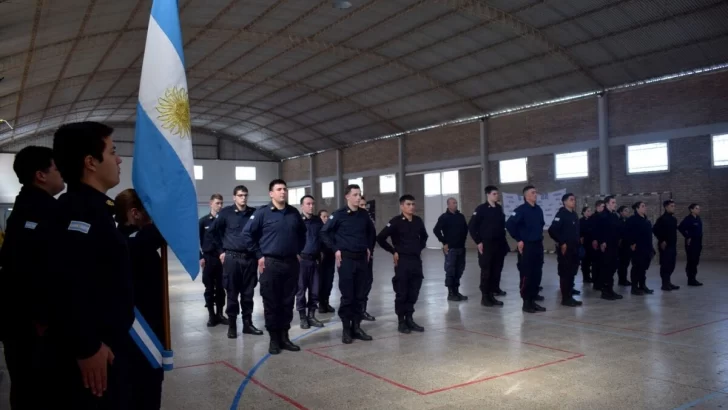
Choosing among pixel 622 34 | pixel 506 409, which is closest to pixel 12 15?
pixel 506 409

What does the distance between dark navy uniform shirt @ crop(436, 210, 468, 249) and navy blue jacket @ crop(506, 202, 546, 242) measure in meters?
1.52

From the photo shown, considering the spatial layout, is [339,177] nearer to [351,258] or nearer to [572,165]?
[572,165]

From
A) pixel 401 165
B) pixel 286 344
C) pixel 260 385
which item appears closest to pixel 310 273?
pixel 286 344

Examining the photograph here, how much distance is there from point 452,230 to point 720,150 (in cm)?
1094

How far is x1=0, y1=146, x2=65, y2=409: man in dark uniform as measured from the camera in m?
2.22

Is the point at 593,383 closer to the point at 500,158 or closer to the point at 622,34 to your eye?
the point at 622,34

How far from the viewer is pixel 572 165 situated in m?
19.7

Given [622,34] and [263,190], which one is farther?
[263,190]

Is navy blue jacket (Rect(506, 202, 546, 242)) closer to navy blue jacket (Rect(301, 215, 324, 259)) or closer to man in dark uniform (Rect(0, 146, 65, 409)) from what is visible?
navy blue jacket (Rect(301, 215, 324, 259))

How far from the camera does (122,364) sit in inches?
92.4

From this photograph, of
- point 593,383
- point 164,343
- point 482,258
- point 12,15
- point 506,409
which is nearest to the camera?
point 164,343

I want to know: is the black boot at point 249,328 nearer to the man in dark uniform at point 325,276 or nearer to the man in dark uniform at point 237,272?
the man in dark uniform at point 237,272

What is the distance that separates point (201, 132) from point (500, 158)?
20.4 m

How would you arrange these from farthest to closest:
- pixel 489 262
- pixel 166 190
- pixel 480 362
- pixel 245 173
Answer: pixel 245 173, pixel 489 262, pixel 480 362, pixel 166 190
